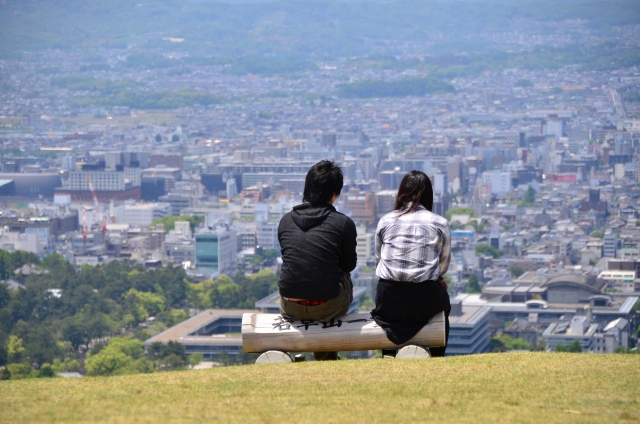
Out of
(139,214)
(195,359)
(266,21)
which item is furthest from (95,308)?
(266,21)

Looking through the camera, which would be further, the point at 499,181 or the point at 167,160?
A: the point at 167,160

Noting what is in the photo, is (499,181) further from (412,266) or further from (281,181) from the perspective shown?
(412,266)

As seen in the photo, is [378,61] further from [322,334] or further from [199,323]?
[322,334]

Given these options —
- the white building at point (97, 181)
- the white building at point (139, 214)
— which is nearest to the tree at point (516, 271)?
the white building at point (139, 214)

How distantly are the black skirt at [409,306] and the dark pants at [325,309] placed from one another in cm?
14

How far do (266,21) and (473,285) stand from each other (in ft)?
210

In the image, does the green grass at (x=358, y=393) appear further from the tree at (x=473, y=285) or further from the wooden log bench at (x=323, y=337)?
the tree at (x=473, y=285)

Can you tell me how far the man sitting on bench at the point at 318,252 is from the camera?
11.2 feet

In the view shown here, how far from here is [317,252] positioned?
343 centimetres

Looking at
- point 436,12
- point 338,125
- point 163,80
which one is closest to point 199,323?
point 338,125

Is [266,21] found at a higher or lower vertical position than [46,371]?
higher

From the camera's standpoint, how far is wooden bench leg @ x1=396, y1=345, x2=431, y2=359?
132 inches

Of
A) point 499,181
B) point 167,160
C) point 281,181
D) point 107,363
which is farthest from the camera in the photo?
point 167,160

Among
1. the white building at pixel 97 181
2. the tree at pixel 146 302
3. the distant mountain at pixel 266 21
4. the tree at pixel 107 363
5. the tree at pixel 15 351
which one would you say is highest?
the distant mountain at pixel 266 21
